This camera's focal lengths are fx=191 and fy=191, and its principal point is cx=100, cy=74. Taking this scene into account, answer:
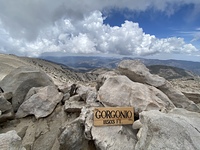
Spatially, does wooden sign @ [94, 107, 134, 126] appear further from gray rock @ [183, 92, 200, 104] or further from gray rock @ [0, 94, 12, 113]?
gray rock @ [183, 92, 200, 104]

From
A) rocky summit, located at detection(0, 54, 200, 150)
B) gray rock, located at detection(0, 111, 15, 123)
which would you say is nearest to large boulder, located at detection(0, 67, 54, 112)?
rocky summit, located at detection(0, 54, 200, 150)

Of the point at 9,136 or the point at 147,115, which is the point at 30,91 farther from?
the point at 147,115

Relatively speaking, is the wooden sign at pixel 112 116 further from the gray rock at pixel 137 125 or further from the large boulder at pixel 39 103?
the large boulder at pixel 39 103

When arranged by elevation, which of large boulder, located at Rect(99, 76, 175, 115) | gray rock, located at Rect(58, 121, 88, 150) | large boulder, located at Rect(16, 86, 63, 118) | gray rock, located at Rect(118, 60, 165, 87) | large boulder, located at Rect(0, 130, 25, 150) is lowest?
gray rock, located at Rect(58, 121, 88, 150)

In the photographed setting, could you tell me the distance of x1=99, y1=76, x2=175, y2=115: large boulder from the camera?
9.82 m

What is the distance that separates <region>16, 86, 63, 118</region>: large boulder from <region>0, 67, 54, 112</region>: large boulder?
2.02 feet

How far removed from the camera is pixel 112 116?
9.23 meters

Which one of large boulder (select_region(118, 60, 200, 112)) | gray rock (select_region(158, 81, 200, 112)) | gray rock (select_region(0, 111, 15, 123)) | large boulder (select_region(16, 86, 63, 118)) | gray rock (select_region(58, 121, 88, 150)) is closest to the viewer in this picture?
gray rock (select_region(58, 121, 88, 150))

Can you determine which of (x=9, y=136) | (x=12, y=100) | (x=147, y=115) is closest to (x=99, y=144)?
(x=147, y=115)

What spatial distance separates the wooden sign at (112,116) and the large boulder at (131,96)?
551 millimetres

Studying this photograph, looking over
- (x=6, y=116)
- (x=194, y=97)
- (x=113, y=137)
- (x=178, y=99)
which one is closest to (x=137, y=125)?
(x=113, y=137)

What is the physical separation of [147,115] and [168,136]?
1.28 meters

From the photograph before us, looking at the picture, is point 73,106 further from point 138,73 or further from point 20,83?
point 138,73

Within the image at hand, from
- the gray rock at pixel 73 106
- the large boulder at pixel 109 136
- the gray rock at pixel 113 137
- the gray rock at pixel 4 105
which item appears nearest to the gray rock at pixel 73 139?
the large boulder at pixel 109 136
